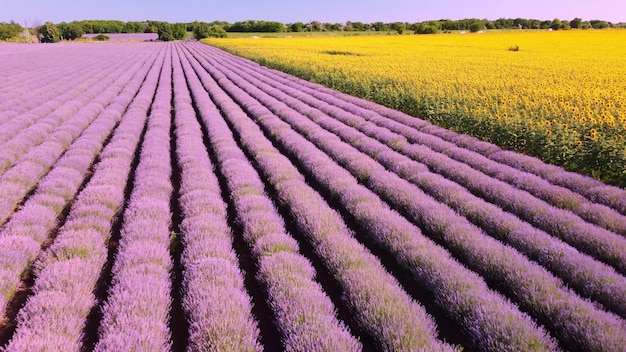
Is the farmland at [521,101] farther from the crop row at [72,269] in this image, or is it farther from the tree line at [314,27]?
the tree line at [314,27]

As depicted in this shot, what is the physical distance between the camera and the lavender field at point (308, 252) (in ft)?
11.0

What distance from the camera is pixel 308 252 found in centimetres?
532

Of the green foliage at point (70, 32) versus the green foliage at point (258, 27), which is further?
the green foliage at point (258, 27)

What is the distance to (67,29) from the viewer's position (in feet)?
351

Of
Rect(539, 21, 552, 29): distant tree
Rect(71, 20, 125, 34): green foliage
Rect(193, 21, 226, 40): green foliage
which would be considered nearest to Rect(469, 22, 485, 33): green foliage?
Rect(539, 21, 552, 29): distant tree

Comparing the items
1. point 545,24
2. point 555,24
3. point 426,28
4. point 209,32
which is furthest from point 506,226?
point 545,24

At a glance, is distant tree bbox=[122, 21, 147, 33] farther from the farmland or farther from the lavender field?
the lavender field

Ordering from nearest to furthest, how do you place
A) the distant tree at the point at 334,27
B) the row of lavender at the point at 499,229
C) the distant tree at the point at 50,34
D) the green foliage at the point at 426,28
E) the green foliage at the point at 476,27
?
the row of lavender at the point at 499,229
the green foliage at the point at 426,28
the green foliage at the point at 476,27
the distant tree at the point at 50,34
the distant tree at the point at 334,27

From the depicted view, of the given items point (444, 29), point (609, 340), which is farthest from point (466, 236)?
point (444, 29)

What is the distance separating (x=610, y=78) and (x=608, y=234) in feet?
48.4

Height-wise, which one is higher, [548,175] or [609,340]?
[609,340]

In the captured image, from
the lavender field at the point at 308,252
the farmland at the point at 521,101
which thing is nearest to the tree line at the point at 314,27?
the farmland at the point at 521,101

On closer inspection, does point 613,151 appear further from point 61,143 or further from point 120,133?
point 61,143

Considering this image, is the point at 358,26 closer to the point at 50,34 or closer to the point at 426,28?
the point at 426,28
